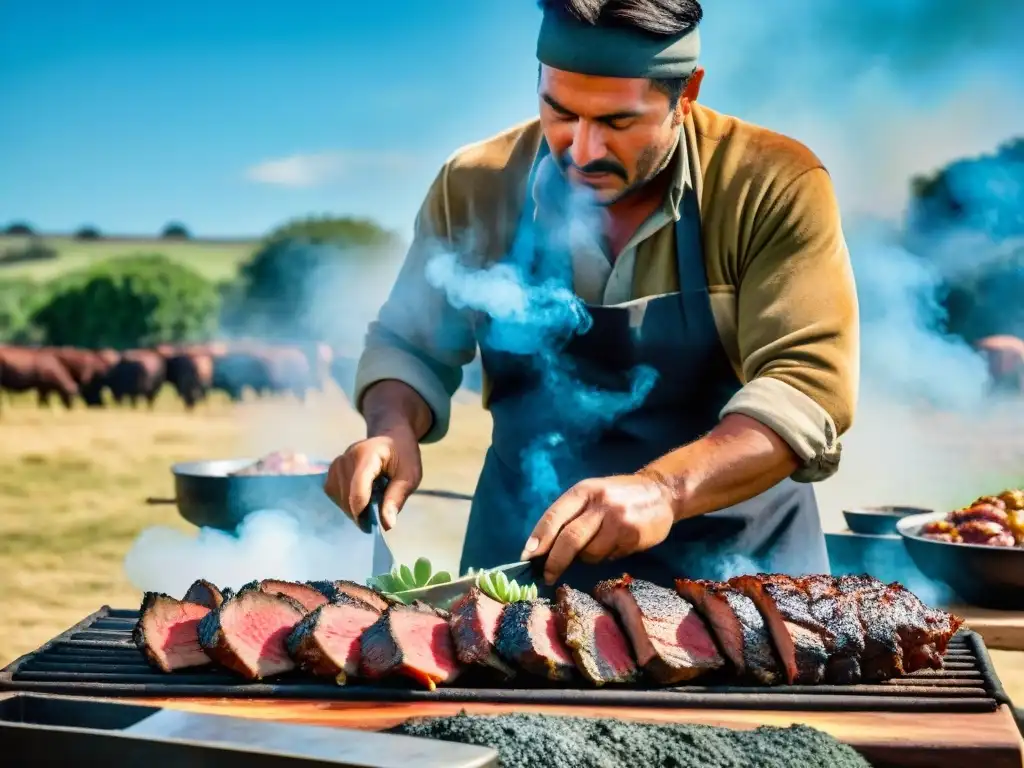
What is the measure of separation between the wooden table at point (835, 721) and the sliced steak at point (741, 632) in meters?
0.17

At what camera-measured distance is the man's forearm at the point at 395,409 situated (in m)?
3.98

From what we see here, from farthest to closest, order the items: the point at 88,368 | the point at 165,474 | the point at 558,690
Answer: the point at 88,368 → the point at 165,474 → the point at 558,690

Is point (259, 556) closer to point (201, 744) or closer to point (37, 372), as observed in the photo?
A: point (201, 744)

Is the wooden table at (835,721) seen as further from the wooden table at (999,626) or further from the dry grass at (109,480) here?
the dry grass at (109,480)

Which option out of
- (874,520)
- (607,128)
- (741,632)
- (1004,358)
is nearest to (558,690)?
(741,632)

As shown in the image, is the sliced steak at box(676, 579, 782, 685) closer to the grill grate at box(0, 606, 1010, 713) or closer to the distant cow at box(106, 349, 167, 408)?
the grill grate at box(0, 606, 1010, 713)

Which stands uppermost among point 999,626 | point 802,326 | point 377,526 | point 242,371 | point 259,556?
point 802,326

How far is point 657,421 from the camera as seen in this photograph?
397 centimetres

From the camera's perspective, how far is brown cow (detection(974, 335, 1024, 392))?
14.2 m

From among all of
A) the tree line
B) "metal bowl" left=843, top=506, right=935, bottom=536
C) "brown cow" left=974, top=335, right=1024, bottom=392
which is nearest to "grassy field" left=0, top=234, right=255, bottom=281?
the tree line

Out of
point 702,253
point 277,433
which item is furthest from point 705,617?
point 277,433

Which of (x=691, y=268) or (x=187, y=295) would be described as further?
(x=187, y=295)

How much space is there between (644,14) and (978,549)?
6.77 ft

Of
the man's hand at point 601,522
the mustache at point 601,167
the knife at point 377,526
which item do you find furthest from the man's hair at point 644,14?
the knife at point 377,526
